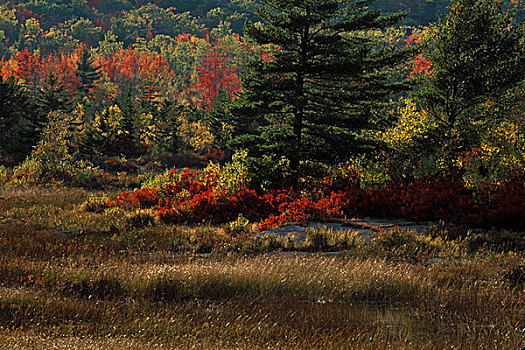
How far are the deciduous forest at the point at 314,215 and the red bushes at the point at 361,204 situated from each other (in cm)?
6

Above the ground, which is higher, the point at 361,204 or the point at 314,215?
the point at 361,204

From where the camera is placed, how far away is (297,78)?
15938 mm

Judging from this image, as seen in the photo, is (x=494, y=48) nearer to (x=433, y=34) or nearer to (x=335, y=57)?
(x=433, y=34)

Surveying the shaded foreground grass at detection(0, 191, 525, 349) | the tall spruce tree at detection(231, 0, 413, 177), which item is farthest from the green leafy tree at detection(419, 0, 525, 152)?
the shaded foreground grass at detection(0, 191, 525, 349)

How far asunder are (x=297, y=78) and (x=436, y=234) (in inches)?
296

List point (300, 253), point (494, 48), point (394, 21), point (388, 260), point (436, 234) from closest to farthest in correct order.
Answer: point (388, 260)
point (300, 253)
point (436, 234)
point (394, 21)
point (494, 48)

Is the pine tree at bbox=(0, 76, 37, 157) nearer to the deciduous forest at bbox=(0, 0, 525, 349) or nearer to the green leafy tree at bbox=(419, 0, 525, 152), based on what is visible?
the deciduous forest at bbox=(0, 0, 525, 349)

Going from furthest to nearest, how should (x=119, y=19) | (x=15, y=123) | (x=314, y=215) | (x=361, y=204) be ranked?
(x=119, y=19) < (x=15, y=123) < (x=361, y=204) < (x=314, y=215)

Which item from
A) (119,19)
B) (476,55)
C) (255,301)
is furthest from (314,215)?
(119,19)

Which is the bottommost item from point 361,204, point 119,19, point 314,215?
point 314,215

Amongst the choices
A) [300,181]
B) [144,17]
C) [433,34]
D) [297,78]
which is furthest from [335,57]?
[144,17]

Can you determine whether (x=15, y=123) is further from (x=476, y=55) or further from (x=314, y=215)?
(x=476, y=55)

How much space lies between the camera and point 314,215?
12.8 meters

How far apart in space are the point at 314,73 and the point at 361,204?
499 cm
